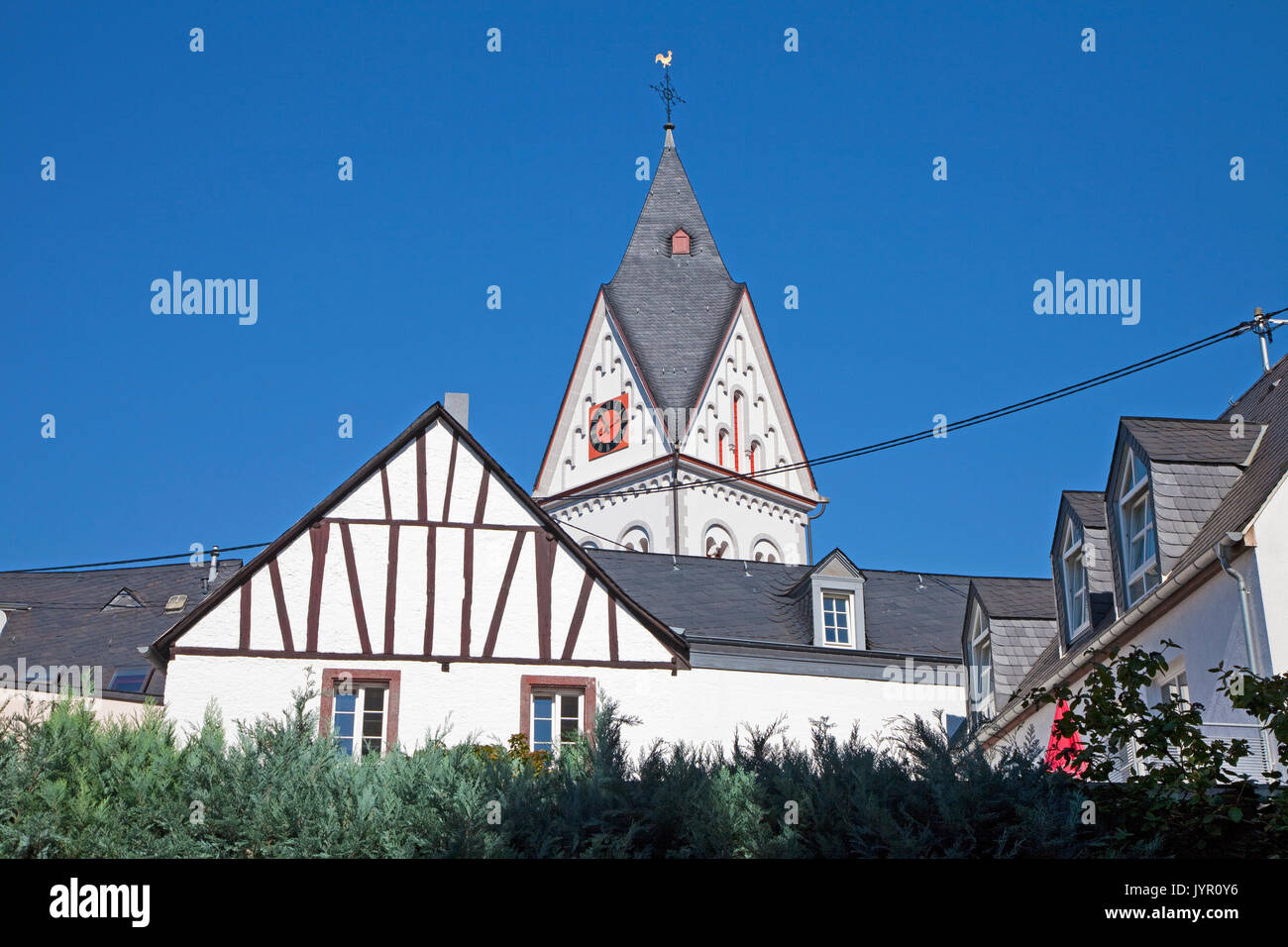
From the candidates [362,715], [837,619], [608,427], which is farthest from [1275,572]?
[608,427]

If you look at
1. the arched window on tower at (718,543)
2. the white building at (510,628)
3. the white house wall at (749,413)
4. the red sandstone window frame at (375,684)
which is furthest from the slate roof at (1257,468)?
the white house wall at (749,413)

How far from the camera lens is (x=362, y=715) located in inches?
900

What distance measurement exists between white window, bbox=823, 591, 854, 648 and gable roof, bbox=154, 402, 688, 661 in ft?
17.8

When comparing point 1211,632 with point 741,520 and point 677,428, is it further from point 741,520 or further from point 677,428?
point 677,428

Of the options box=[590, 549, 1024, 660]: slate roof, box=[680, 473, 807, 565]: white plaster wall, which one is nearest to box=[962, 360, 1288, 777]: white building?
box=[590, 549, 1024, 660]: slate roof

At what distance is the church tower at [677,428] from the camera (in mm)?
58250

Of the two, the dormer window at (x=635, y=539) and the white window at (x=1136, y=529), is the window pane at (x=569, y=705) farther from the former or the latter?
the dormer window at (x=635, y=539)

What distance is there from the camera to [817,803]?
35.9ft
